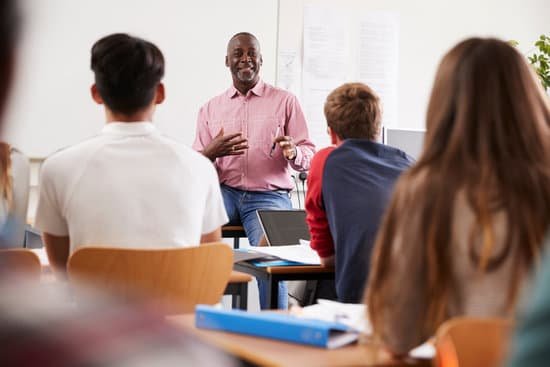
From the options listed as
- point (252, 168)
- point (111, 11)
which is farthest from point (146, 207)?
point (111, 11)

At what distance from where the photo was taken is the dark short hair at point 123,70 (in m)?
2.08

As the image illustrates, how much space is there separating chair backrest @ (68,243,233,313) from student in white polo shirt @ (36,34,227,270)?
13 centimetres

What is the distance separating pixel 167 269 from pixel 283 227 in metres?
1.40

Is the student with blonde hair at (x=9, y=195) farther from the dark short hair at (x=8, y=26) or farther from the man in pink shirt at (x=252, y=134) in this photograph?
the man in pink shirt at (x=252, y=134)

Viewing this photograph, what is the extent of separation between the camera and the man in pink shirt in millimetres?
4383

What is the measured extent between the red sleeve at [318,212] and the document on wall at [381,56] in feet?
12.5

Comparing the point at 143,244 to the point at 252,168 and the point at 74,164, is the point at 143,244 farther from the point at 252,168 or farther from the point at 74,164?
the point at 252,168

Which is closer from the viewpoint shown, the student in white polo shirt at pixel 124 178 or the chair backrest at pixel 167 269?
the chair backrest at pixel 167 269

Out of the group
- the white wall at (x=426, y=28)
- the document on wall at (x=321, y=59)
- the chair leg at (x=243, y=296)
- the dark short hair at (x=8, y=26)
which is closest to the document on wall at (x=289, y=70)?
the document on wall at (x=321, y=59)

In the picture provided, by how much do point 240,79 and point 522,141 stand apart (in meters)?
3.35

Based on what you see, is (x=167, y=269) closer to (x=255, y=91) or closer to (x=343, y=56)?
(x=255, y=91)

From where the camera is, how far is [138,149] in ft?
6.66

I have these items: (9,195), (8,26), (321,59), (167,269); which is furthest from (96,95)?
(321,59)

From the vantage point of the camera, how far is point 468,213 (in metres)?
1.38
